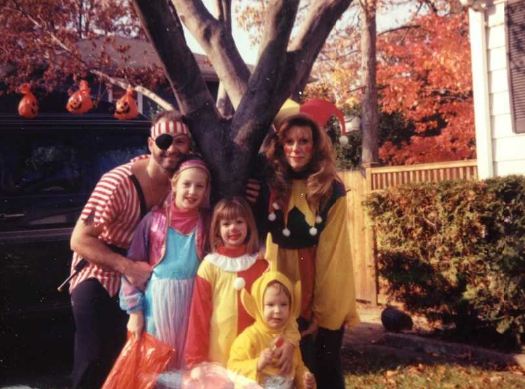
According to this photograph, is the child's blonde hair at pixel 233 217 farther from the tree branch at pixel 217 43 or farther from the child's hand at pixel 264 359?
the tree branch at pixel 217 43

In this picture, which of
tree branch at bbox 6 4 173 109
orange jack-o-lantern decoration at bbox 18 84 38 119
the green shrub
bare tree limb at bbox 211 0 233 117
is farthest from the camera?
tree branch at bbox 6 4 173 109

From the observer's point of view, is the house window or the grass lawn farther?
the house window

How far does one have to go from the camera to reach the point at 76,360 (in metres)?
2.91

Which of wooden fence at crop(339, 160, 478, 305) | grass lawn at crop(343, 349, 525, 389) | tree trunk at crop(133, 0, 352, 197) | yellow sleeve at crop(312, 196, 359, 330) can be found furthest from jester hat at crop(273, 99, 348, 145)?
wooden fence at crop(339, 160, 478, 305)

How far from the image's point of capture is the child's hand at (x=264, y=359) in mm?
2561

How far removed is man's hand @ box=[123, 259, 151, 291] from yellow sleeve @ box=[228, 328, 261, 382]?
497mm

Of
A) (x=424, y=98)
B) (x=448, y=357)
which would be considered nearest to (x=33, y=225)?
(x=448, y=357)

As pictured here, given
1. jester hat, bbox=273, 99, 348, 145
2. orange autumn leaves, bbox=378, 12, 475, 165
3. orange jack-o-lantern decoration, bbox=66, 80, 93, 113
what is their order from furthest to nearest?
orange autumn leaves, bbox=378, 12, 475, 165, orange jack-o-lantern decoration, bbox=66, 80, 93, 113, jester hat, bbox=273, 99, 348, 145

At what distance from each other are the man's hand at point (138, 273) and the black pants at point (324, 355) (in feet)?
2.60

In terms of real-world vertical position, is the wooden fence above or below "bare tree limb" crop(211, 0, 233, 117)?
below

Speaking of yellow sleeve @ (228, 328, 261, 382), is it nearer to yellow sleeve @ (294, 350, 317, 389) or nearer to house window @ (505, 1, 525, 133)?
yellow sleeve @ (294, 350, 317, 389)

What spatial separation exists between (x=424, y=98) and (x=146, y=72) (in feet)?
25.9

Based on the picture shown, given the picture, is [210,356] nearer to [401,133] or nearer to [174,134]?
[174,134]

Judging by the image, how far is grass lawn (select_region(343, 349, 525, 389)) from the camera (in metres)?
4.55
